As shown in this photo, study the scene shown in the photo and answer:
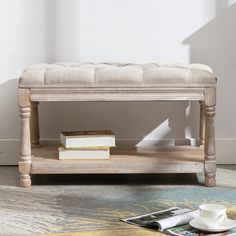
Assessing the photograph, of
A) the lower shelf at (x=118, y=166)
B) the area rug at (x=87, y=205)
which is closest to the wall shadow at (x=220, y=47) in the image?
the lower shelf at (x=118, y=166)

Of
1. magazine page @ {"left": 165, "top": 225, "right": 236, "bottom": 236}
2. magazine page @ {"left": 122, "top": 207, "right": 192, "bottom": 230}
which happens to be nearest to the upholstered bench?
magazine page @ {"left": 122, "top": 207, "right": 192, "bottom": 230}

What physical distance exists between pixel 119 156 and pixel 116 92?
0.29m

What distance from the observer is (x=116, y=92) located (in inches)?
83.9

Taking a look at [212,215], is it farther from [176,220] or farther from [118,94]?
[118,94]

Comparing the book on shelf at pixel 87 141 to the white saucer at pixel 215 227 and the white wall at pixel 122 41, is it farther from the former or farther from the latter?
the white saucer at pixel 215 227

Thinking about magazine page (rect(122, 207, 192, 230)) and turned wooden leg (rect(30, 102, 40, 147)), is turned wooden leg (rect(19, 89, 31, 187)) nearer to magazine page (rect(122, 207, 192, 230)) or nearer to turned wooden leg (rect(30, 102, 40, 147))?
turned wooden leg (rect(30, 102, 40, 147))

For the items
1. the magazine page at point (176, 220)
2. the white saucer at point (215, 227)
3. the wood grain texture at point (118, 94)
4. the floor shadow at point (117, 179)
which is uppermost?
the wood grain texture at point (118, 94)

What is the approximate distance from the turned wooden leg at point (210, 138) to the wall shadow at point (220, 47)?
17.5 inches

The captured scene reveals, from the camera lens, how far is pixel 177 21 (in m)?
2.53

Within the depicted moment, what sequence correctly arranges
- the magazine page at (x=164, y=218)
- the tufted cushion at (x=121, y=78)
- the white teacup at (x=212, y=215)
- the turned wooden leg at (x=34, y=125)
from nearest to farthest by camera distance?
the white teacup at (x=212, y=215) → the magazine page at (x=164, y=218) → the tufted cushion at (x=121, y=78) → the turned wooden leg at (x=34, y=125)

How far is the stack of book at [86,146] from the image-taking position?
2.22 meters

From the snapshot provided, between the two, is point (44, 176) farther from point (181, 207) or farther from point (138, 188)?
point (181, 207)

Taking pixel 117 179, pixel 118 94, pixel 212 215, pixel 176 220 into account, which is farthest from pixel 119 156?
pixel 212 215

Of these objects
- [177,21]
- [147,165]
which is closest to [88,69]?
[147,165]
